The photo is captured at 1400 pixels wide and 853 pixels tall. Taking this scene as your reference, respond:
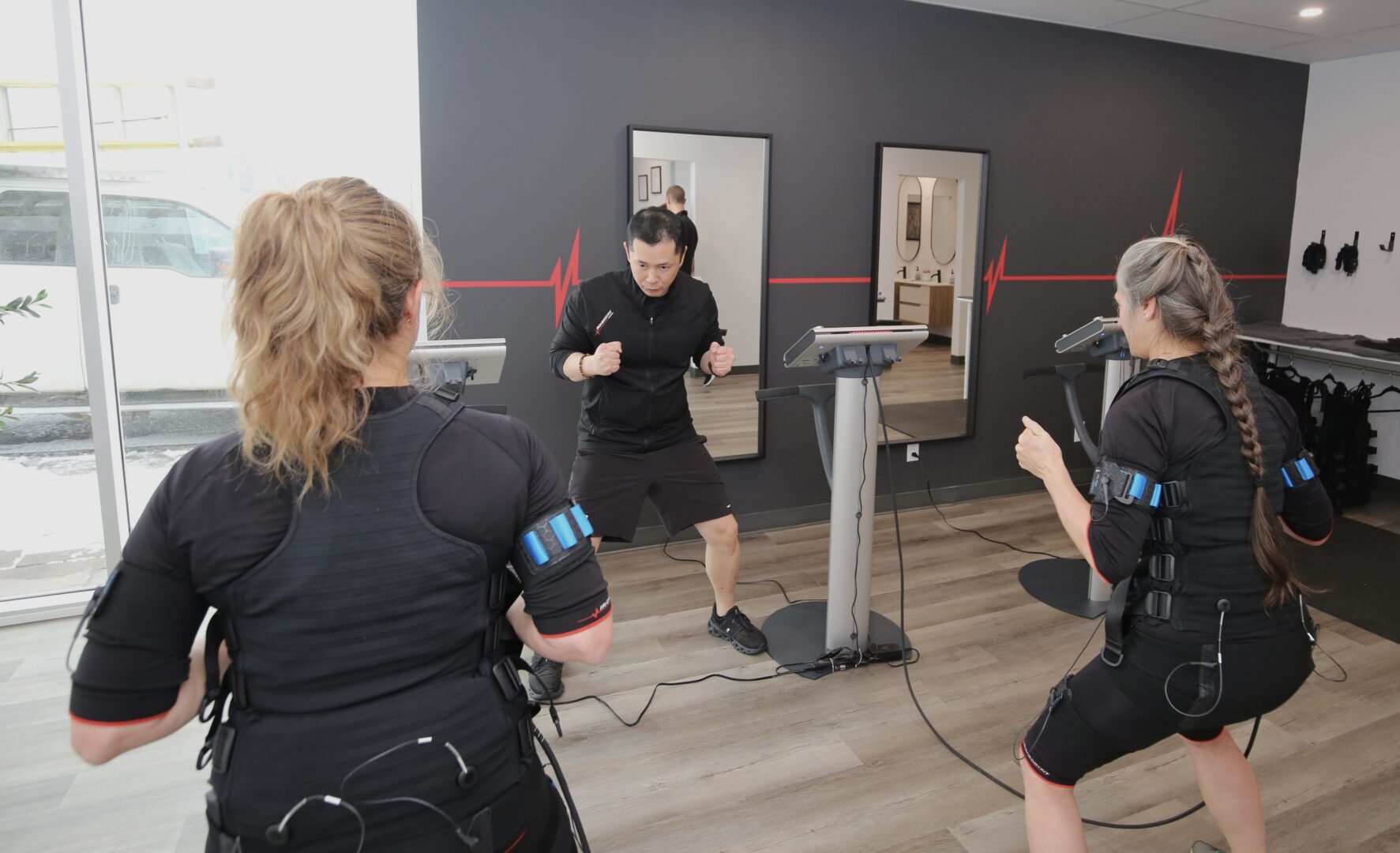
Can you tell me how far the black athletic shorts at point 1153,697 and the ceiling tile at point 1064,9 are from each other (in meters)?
3.62

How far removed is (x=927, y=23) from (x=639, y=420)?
2763 mm

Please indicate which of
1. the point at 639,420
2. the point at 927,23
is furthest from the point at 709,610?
the point at 927,23

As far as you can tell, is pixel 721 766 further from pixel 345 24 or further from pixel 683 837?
pixel 345 24

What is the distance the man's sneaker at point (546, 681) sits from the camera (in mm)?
2863

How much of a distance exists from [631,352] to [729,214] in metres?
1.35

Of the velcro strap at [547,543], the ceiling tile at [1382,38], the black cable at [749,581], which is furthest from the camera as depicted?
the ceiling tile at [1382,38]

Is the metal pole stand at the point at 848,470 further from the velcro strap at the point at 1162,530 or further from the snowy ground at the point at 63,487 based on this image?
the snowy ground at the point at 63,487

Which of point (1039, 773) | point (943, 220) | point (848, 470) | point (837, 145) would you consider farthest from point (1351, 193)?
point (1039, 773)

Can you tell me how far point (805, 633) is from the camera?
3.29m

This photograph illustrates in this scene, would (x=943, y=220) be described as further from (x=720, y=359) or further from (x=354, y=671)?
(x=354, y=671)

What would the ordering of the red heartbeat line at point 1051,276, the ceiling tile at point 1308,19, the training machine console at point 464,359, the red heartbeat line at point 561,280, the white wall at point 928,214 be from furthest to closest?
the red heartbeat line at point 1051,276
the white wall at point 928,214
the ceiling tile at point 1308,19
the red heartbeat line at point 561,280
the training machine console at point 464,359

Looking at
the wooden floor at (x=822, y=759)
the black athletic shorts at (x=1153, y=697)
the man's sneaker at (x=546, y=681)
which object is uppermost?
the black athletic shorts at (x=1153, y=697)

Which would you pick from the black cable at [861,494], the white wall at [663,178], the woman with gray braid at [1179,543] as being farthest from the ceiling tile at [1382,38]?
the woman with gray braid at [1179,543]

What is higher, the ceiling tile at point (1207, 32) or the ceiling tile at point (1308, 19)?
the ceiling tile at point (1207, 32)
